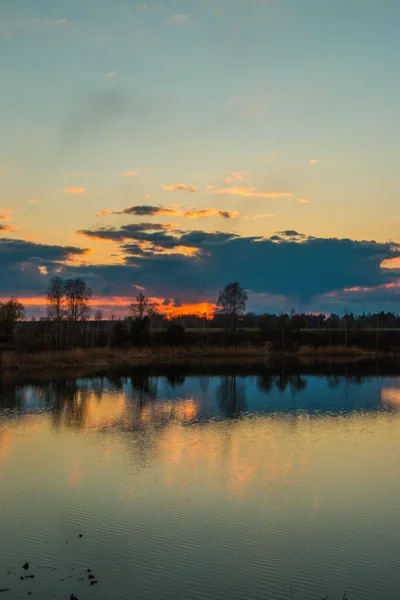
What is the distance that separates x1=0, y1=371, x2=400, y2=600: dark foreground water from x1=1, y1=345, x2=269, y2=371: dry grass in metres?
20.4

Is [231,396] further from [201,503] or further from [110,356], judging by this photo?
[110,356]

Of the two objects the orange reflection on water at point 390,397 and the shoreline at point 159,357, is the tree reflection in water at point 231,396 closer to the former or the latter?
the orange reflection on water at point 390,397

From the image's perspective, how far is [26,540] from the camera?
1137cm

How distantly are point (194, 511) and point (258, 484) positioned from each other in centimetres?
264

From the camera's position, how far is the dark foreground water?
9656 mm

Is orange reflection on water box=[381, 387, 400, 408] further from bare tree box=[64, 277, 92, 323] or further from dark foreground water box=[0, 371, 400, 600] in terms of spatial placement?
bare tree box=[64, 277, 92, 323]

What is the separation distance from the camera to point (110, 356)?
2330 inches

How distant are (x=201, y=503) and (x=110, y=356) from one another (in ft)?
152

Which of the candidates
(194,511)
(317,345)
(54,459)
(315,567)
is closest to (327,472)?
(194,511)

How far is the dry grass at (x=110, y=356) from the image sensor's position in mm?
47250

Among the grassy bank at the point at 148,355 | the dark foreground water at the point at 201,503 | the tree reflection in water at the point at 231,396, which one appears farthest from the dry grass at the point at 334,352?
the dark foreground water at the point at 201,503

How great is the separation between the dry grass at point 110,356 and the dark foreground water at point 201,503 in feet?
Answer: 66.9

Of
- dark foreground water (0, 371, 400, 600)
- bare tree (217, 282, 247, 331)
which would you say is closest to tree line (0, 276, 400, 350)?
bare tree (217, 282, 247, 331)

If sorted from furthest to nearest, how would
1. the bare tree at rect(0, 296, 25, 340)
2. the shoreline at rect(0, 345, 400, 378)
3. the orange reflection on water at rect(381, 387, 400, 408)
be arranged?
Result: the bare tree at rect(0, 296, 25, 340) < the shoreline at rect(0, 345, 400, 378) < the orange reflection on water at rect(381, 387, 400, 408)
